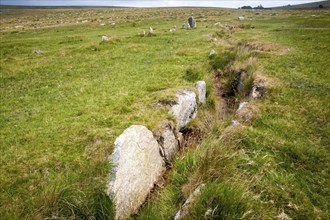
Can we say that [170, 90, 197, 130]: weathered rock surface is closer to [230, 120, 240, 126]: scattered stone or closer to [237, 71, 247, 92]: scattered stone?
[230, 120, 240, 126]: scattered stone

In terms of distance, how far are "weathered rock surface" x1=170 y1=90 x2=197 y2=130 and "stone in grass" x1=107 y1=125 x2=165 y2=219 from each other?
2.33 m

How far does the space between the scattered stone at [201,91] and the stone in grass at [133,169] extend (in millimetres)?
4776

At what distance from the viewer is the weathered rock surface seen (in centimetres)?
962

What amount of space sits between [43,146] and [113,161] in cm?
296

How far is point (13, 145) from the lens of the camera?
793cm

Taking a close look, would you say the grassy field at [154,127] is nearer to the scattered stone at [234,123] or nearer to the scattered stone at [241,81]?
the scattered stone at [234,123]

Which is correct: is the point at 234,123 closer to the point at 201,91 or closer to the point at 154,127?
the point at 154,127

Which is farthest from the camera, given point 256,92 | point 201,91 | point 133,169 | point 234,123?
point 201,91

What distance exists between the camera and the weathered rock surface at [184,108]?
31.6 feet

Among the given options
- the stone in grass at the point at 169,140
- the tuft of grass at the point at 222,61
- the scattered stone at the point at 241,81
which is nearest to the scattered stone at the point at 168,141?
the stone in grass at the point at 169,140

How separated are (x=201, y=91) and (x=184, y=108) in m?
2.07

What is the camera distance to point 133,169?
6.35m

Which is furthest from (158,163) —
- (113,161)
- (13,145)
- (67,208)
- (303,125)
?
(303,125)

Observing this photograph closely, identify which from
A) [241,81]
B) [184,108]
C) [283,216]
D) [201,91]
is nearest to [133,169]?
[283,216]
